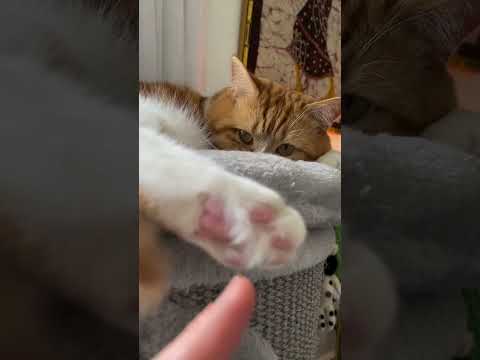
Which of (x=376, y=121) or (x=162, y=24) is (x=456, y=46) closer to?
(x=376, y=121)

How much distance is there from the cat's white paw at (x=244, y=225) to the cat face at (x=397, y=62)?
0.11m

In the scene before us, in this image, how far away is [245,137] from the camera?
739 mm

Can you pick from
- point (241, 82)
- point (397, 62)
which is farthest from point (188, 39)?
point (397, 62)

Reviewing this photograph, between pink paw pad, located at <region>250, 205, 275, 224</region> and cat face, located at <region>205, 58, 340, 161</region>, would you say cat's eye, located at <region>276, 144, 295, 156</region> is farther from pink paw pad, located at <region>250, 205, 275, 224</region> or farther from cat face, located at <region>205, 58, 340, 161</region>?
pink paw pad, located at <region>250, 205, 275, 224</region>

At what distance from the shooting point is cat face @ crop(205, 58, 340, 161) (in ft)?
2.35

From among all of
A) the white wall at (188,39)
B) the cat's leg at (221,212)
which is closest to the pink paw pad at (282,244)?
the cat's leg at (221,212)

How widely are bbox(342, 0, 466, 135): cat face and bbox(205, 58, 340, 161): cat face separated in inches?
12.8

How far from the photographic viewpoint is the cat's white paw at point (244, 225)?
1.04 feet

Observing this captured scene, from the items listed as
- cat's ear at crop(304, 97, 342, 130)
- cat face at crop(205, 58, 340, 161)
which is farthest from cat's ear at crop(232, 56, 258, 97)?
cat's ear at crop(304, 97, 342, 130)

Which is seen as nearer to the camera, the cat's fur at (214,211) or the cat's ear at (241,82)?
the cat's fur at (214,211)

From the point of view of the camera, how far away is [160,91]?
642mm

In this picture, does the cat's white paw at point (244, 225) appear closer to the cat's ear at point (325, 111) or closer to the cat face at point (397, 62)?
the cat face at point (397, 62)

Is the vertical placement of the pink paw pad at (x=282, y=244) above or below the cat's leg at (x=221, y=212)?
below

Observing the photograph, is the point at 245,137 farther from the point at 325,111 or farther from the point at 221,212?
the point at 221,212
